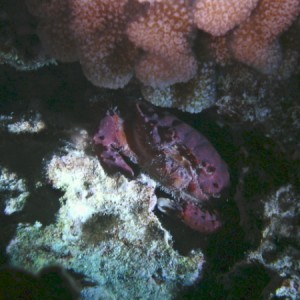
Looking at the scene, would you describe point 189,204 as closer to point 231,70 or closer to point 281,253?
point 281,253

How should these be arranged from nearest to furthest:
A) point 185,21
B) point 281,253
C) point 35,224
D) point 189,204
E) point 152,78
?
point 185,21
point 152,78
point 281,253
point 35,224
point 189,204

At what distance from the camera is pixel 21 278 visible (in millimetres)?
2338

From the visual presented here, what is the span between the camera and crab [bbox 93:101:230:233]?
294cm

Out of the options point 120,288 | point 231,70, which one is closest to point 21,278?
point 120,288

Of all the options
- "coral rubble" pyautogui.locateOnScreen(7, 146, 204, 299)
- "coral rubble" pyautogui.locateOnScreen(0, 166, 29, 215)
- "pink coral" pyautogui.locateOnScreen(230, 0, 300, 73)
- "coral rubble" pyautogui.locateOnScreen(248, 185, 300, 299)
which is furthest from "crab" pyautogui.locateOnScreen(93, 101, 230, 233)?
"pink coral" pyautogui.locateOnScreen(230, 0, 300, 73)

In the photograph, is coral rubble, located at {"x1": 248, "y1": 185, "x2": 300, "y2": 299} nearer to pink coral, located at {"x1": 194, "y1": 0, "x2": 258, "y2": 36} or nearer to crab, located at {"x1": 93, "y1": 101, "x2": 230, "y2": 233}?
crab, located at {"x1": 93, "y1": 101, "x2": 230, "y2": 233}

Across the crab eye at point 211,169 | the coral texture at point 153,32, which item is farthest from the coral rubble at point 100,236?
the coral texture at point 153,32

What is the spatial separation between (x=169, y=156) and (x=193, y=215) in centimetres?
67

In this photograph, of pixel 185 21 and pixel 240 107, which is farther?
pixel 240 107

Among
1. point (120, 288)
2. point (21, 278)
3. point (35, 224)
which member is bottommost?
point (120, 288)

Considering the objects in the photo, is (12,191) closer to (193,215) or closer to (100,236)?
(100,236)

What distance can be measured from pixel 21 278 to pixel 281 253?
1.93m

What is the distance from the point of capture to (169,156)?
2.94 metres

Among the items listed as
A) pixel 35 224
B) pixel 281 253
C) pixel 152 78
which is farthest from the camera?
pixel 35 224
